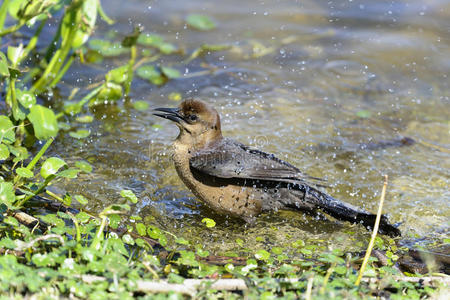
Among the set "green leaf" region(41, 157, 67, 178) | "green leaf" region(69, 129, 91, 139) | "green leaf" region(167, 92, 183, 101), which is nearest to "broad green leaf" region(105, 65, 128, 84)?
"green leaf" region(69, 129, 91, 139)

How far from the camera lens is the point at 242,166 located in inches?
201

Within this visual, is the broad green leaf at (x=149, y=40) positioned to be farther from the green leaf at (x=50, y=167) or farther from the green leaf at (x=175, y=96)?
the green leaf at (x=50, y=167)

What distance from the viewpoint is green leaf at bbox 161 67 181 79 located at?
307 inches

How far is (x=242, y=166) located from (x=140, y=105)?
240cm

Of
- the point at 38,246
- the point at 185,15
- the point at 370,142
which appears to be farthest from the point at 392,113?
the point at 38,246

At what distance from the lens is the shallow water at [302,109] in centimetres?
525

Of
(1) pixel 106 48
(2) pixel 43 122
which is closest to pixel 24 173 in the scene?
(2) pixel 43 122

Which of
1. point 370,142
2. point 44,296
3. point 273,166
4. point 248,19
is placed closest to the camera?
point 44,296

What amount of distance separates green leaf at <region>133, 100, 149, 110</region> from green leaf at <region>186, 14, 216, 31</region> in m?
2.35

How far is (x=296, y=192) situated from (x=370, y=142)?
67.1 inches

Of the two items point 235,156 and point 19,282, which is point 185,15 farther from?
point 19,282

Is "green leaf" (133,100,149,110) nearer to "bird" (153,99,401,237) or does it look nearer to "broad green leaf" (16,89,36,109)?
"bird" (153,99,401,237)

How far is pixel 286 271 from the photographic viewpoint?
11.8 feet

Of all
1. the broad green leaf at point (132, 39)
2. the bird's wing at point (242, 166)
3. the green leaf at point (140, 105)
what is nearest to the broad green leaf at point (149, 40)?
the green leaf at point (140, 105)
